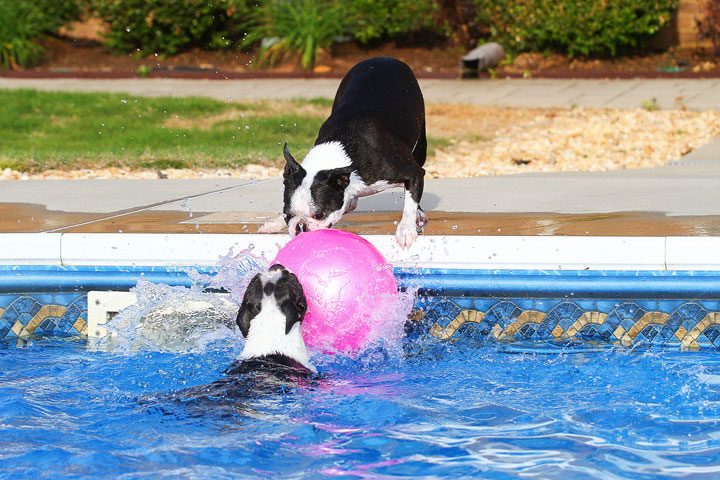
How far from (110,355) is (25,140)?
6683 millimetres

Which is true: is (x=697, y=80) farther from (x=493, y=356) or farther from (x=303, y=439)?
(x=303, y=439)

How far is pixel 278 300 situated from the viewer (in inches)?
191

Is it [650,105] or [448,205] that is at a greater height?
[650,105]

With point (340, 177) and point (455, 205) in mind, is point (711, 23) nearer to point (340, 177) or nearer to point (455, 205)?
point (455, 205)

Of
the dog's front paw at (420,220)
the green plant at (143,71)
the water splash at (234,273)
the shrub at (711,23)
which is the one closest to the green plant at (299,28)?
the green plant at (143,71)

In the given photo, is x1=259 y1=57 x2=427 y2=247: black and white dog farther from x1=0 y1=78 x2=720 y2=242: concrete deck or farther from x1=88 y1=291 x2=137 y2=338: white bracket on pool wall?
x1=88 y1=291 x2=137 y2=338: white bracket on pool wall

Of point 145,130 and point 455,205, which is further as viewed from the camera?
point 145,130

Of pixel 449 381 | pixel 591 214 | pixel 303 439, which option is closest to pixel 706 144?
pixel 591 214

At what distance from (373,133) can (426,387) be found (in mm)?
1589

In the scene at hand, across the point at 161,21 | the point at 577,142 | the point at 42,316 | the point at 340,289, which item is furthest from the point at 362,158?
the point at 161,21

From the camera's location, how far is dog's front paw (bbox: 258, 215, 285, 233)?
237 inches

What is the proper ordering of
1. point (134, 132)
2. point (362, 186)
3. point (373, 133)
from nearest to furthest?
point (362, 186)
point (373, 133)
point (134, 132)

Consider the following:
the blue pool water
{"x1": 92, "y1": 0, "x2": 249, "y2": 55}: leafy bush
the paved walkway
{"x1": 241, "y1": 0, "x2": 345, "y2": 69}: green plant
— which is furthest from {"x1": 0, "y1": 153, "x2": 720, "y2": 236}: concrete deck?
{"x1": 92, "y1": 0, "x2": 249, "y2": 55}: leafy bush

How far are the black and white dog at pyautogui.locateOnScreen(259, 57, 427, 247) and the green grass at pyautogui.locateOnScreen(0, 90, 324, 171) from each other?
321 centimetres
